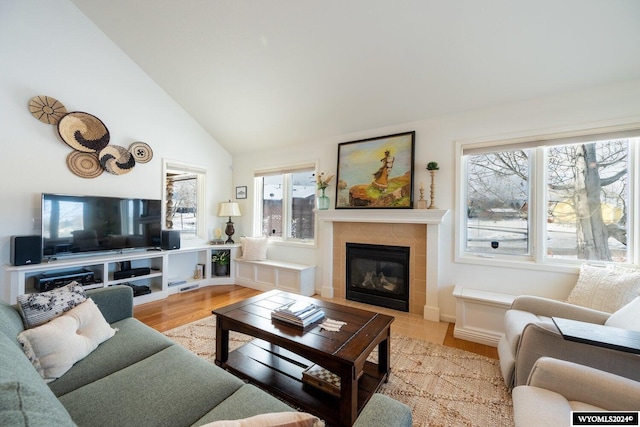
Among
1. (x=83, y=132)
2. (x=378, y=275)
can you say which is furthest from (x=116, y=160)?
(x=378, y=275)

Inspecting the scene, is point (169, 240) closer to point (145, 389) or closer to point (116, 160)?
point (116, 160)

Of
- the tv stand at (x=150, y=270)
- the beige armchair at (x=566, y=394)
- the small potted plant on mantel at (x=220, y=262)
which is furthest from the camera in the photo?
the small potted plant on mantel at (x=220, y=262)

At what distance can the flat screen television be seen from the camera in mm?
2910

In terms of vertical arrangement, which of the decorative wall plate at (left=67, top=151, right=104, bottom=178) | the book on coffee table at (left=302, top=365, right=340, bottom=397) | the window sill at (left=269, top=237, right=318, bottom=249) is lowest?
the book on coffee table at (left=302, top=365, right=340, bottom=397)

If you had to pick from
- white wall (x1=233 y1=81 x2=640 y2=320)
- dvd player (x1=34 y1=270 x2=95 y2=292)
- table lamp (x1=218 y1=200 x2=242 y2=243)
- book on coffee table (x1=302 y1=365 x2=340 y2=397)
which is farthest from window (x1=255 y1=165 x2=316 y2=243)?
book on coffee table (x1=302 y1=365 x2=340 y2=397)

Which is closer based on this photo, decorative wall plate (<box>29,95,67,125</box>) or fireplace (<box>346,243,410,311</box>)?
decorative wall plate (<box>29,95,67,125</box>)

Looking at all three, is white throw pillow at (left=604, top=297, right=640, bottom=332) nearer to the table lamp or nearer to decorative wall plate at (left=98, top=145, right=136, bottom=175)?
the table lamp

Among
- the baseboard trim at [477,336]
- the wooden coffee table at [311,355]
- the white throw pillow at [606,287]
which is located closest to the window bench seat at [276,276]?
the wooden coffee table at [311,355]

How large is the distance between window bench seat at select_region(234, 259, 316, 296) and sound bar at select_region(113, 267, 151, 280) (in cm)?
129

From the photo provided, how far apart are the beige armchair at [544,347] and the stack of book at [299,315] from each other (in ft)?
4.22

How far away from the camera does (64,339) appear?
1384 mm

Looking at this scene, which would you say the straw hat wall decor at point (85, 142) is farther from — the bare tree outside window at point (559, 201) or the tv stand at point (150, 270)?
the bare tree outside window at point (559, 201)

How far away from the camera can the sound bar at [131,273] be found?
10.8 feet

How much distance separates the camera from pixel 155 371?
133 cm
